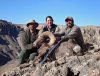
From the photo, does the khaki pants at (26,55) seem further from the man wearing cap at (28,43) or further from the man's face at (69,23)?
the man's face at (69,23)

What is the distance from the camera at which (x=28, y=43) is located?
1466 cm

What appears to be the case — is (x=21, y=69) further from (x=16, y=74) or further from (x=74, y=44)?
(x=74, y=44)

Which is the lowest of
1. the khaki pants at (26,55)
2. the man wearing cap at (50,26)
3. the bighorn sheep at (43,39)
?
the khaki pants at (26,55)

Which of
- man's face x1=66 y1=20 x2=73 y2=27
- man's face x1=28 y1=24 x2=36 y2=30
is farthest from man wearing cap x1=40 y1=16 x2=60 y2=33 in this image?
man's face x1=66 y1=20 x2=73 y2=27

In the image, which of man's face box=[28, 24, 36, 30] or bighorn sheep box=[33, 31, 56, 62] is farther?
man's face box=[28, 24, 36, 30]

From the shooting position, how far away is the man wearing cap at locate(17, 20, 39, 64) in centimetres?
1428

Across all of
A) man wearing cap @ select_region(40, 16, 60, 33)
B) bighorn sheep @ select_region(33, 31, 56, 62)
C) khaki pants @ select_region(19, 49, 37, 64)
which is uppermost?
man wearing cap @ select_region(40, 16, 60, 33)

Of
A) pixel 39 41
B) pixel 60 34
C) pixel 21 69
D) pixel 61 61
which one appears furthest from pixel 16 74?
pixel 60 34

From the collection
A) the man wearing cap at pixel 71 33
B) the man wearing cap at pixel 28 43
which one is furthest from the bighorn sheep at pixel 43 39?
the man wearing cap at pixel 71 33

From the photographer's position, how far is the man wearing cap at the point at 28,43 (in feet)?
46.9

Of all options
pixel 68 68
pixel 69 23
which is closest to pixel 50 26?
pixel 69 23

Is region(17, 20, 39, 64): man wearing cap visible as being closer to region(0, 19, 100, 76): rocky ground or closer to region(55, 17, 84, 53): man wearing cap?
region(55, 17, 84, 53): man wearing cap

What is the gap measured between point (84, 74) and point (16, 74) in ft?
11.4

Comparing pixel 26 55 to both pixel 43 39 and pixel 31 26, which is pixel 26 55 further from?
pixel 31 26
